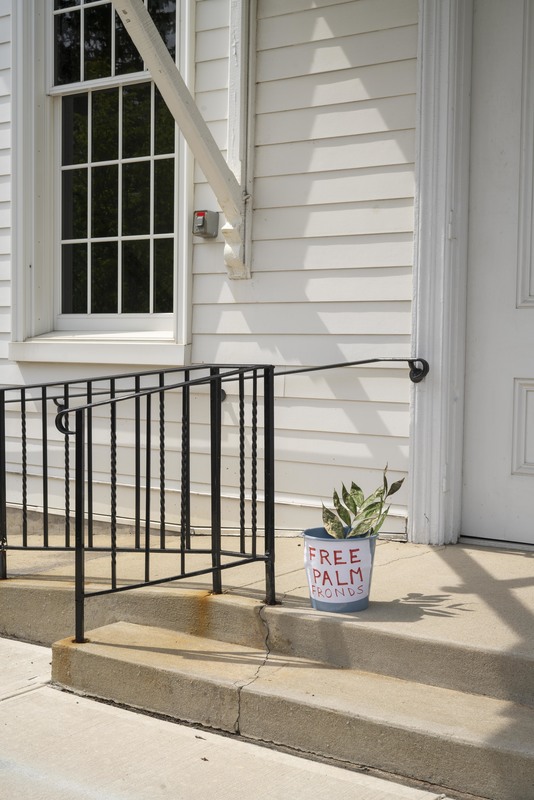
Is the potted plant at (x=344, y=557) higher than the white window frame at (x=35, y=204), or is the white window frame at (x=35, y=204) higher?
the white window frame at (x=35, y=204)

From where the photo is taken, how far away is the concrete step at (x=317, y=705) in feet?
8.50

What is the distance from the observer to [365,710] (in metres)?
2.82

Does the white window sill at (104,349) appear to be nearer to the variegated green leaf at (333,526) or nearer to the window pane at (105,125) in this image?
the window pane at (105,125)

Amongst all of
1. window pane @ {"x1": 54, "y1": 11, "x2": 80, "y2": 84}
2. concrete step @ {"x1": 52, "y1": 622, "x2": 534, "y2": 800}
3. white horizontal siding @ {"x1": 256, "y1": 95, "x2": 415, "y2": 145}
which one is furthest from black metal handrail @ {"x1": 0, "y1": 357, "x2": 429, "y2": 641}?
window pane @ {"x1": 54, "y1": 11, "x2": 80, "y2": 84}

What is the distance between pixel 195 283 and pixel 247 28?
4.28ft

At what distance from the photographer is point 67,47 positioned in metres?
5.78

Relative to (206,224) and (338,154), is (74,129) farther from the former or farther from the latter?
(338,154)

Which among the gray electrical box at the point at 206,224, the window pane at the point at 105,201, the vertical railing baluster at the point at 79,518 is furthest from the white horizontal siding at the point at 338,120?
the vertical railing baluster at the point at 79,518

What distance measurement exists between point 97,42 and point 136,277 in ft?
4.76

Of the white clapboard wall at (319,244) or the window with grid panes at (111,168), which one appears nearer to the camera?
the white clapboard wall at (319,244)

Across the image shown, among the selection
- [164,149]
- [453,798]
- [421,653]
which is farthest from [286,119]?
[453,798]

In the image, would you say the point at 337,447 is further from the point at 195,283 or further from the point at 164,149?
the point at 164,149

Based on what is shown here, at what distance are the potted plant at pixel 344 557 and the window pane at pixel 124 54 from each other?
324cm

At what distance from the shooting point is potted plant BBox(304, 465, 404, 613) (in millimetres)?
3295
